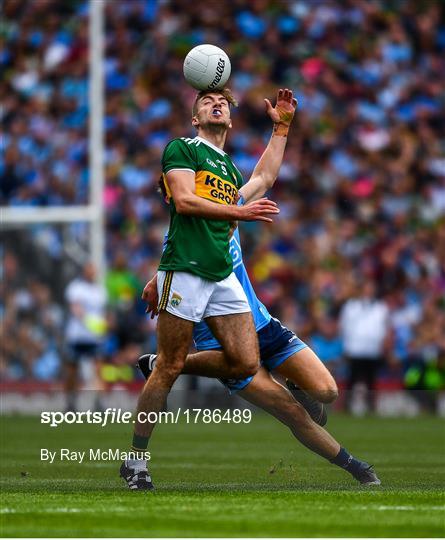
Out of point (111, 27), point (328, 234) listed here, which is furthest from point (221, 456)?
point (111, 27)

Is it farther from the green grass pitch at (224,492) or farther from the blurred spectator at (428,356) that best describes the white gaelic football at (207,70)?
the blurred spectator at (428,356)

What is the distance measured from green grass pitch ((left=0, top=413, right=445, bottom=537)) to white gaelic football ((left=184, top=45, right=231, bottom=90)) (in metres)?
2.17

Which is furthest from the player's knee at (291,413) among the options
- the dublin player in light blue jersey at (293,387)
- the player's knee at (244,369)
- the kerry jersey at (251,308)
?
the kerry jersey at (251,308)

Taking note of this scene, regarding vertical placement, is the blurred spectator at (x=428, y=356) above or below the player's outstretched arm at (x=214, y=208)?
below

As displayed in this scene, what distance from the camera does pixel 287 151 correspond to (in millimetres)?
23859

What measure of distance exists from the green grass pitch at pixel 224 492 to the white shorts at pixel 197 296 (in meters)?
0.88

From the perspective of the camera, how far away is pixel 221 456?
12430 millimetres

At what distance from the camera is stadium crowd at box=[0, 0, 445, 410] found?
21344 millimetres

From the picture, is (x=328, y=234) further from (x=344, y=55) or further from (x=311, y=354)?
(x=311, y=354)

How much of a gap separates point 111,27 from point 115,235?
4.68 m

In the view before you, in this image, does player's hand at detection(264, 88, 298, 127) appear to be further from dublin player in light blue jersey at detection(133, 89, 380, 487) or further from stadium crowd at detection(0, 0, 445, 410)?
stadium crowd at detection(0, 0, 445, 410)

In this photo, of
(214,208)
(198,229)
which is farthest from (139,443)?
(214,208)

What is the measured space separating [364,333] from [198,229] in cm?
1185

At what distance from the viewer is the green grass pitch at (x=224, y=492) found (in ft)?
23.1
